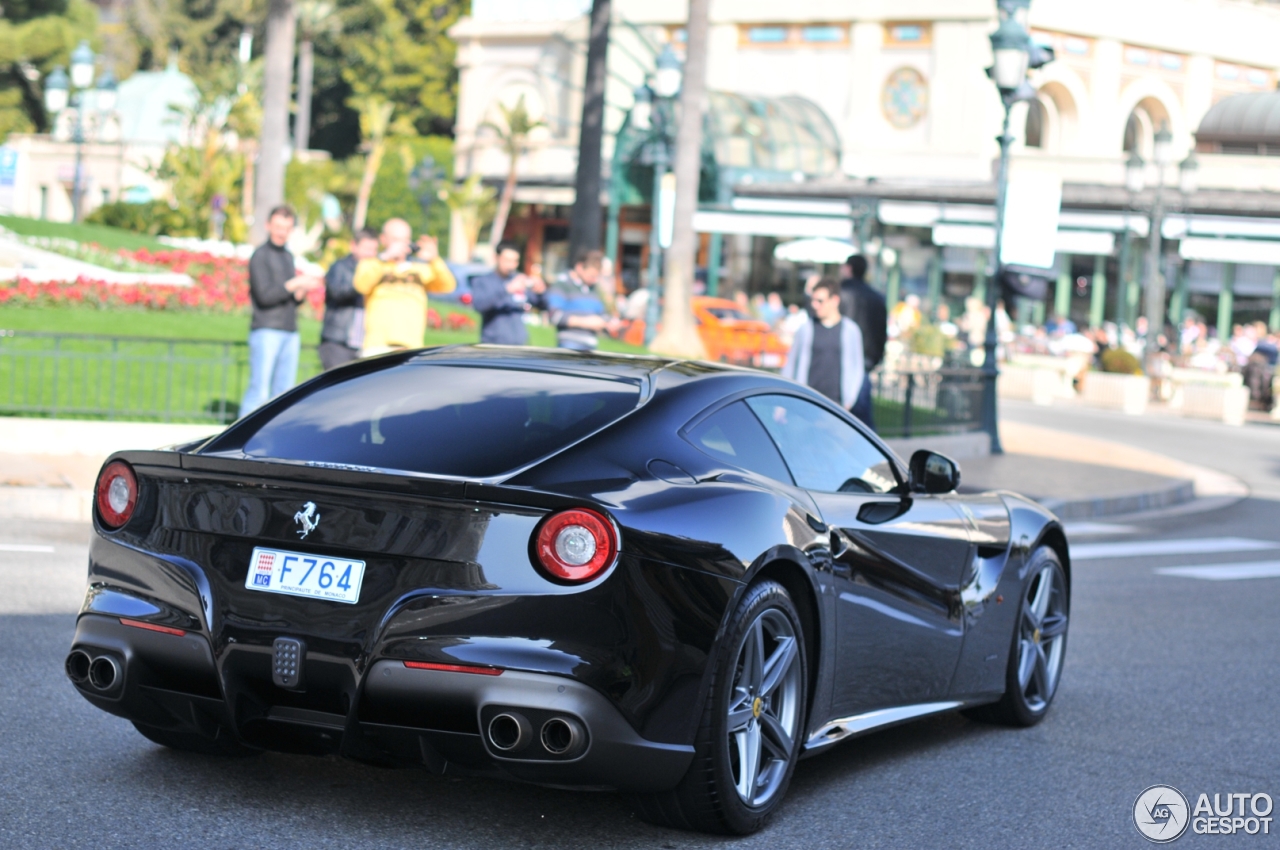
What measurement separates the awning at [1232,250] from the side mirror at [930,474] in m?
38.7

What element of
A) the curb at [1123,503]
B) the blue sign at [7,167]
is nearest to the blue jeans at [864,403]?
the curb at [1123,503]

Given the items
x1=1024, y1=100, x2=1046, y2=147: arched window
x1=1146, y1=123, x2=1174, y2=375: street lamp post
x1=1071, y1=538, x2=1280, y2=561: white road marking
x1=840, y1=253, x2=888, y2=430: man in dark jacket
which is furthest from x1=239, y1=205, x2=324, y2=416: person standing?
x1=1024, y1=100, x2=1046, y2=147: arched window

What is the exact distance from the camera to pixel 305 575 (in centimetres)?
445

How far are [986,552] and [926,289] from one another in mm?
44118

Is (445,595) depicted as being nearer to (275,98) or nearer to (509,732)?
(509,732)

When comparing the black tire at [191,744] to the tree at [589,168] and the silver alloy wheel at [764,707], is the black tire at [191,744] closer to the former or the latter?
the silver alloy wheel at [764,707]

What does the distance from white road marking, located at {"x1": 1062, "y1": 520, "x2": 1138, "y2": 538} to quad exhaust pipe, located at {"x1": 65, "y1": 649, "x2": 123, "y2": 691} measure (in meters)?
10.5

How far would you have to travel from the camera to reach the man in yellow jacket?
1234 cm

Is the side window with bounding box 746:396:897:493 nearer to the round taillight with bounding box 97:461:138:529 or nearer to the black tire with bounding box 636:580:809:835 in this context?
the black tire with bounding box 636:580:809:835

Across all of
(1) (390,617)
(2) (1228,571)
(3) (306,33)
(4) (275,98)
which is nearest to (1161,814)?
(1) (390,617)

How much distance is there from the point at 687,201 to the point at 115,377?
1275cm

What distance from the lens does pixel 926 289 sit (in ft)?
163

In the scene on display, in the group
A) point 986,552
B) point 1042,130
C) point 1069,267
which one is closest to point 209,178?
point 1069,267

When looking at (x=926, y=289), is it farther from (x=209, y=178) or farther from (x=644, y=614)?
(x=644, y=614)
